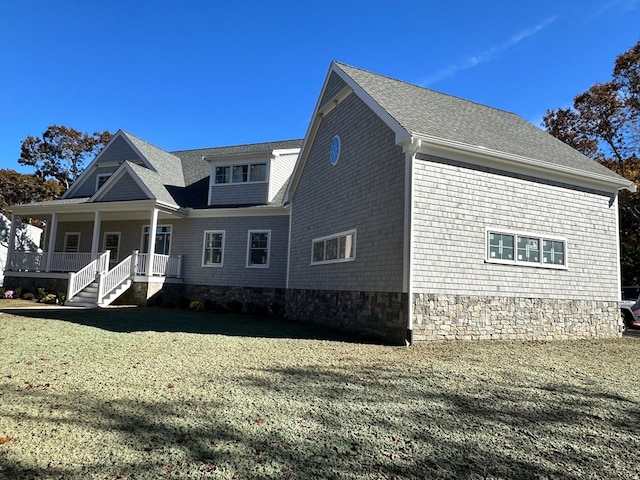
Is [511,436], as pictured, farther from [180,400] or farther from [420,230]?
[420,230]

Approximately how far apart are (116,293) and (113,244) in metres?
5.10

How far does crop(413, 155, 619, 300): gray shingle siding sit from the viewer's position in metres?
9.17

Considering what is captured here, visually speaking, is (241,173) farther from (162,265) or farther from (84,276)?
(84,276)

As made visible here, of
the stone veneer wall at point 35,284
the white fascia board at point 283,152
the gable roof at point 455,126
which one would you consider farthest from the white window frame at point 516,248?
the stone veneer wall at point 35,284

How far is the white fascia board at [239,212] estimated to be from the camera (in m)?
16.6

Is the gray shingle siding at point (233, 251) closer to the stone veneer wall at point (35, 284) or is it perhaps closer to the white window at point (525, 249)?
the stone veneer wall at point (35, 284)

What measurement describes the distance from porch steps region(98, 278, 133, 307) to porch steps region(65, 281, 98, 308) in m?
0.27

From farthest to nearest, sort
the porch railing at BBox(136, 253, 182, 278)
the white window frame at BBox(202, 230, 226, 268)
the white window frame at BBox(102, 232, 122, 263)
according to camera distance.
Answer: the white window frame at BBox(102, 232, 122, 263)
the white window frame at BBox(202, 230, 226, 268)
the porch railing at BBox(136, 253, 182, 278)

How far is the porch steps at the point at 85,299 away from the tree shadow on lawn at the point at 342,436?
1017 cm

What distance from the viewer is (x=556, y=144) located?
43.3ft

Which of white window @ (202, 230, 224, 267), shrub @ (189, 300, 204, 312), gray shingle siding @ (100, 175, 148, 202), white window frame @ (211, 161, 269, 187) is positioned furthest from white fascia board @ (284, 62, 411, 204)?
gray shingle siding @ (100, 175, 148, 202)

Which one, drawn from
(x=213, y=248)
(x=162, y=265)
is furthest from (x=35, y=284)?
(x=213, y=248)

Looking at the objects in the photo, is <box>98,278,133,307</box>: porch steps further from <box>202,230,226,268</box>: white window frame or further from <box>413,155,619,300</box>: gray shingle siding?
<box>413,155,619,300</box>: gray shingle siding

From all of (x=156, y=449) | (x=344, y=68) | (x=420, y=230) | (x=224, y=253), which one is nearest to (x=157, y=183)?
(x=224, y=253)
